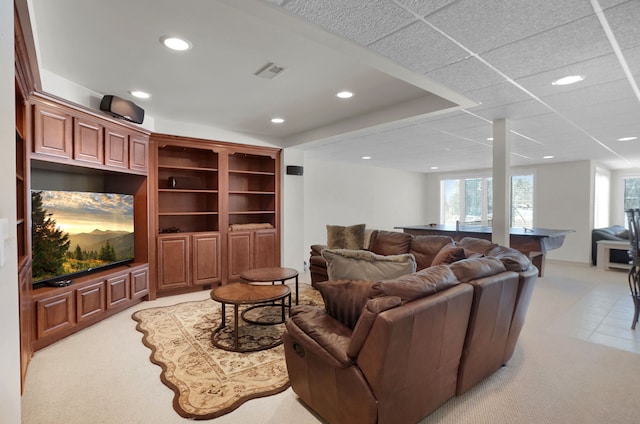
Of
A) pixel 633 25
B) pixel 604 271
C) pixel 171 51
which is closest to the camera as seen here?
pixel 633 25

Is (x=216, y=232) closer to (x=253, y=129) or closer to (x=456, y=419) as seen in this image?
(x=253, y=129)

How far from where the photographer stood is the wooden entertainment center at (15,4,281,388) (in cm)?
250

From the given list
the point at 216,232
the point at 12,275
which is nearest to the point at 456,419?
the point at 12,275

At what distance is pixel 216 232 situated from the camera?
4.74 m

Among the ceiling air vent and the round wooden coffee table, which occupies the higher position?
the ceiling air vent

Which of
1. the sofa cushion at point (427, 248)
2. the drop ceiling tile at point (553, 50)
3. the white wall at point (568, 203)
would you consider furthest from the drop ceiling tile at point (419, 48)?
the white wall at point (568, 203)

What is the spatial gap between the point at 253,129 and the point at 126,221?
2170 millimetres

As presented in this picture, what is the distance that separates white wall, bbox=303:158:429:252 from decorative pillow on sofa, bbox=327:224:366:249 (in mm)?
1945

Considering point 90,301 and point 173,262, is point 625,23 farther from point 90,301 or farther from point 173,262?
point 173,262

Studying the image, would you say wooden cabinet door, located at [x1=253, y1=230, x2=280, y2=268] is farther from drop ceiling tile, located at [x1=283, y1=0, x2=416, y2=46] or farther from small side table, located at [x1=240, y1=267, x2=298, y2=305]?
drop ceiling tile, located at [x1=283, y1=0, x2=416, y2=46]

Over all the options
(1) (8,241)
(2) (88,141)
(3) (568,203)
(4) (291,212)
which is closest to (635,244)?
(3) (568,203)

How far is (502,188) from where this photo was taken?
3.67 meters

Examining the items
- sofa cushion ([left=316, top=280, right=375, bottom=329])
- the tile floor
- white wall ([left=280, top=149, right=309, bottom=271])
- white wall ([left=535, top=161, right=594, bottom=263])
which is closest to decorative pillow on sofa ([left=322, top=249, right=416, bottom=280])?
sofa cushion ([left=316, top=280, right=375, bottom=329])

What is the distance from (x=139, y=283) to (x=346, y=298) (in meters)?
3.14
